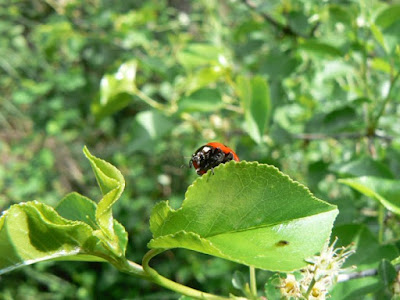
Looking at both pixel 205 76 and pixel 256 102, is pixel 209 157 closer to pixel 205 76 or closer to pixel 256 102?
pixel 256 102

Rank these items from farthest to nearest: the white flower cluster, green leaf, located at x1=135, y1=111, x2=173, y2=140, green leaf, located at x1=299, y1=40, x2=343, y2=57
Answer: green leaf, located at x1=135, y1=111, x2=173, y2=140 < green leaf, located at x1=299, y1=40, x2=343, y2=57 < the white flower cluster

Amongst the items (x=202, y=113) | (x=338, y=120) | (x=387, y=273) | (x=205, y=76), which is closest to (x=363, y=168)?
(x=338, y=120)

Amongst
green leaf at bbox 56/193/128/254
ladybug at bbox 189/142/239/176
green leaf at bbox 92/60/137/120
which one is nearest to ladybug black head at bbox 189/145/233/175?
ladybug at bbox 189/142/239/176

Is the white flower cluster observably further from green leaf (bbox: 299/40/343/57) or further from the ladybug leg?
green leaf (bbox: 299/40/343/57)

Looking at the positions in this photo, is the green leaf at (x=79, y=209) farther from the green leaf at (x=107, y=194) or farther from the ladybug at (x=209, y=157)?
the ladybug at (x=209, y=157)

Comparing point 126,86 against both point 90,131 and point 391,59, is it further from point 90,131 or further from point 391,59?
point 90,131

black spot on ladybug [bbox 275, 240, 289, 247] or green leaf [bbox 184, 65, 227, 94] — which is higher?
black spot on ladybug [bbox 275, 240, 289, 247]

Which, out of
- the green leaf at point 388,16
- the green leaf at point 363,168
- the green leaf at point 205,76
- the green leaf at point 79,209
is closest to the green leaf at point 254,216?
the green leaf at point 79,209
